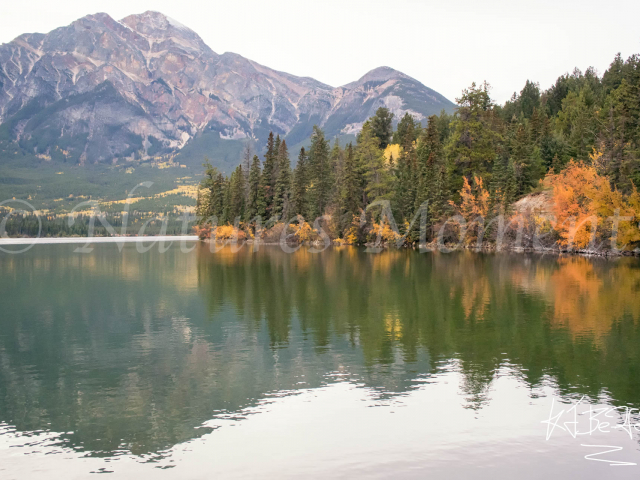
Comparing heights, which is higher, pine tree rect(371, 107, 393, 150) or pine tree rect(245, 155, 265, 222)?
pine tree rect(371, 107, 393, 150)

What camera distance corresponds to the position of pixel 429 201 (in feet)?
311

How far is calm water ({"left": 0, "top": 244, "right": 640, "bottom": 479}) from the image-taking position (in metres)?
11.5

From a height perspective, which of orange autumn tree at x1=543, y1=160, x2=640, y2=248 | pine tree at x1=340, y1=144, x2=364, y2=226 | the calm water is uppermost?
pine tree at x1=340, y1=144, x2=364, y2=226

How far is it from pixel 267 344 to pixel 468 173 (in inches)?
3306

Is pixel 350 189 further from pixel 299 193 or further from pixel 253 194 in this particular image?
pixel 253 194

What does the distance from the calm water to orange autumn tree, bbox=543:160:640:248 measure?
35.8 metres

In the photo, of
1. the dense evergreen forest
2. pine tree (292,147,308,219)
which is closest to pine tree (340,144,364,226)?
the dense evergreen forest

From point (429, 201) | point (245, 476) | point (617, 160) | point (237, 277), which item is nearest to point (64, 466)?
point (245, 476)

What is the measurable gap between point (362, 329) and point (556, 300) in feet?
46.3

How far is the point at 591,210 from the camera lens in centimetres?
6856

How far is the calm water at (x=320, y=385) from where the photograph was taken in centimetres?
1152

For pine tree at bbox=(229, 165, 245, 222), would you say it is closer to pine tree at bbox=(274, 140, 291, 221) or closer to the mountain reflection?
pine tree at bbox=(274, 140, 291, 221)

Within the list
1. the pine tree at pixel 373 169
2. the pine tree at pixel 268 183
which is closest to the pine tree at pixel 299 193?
the pine tree at pixel 268 183

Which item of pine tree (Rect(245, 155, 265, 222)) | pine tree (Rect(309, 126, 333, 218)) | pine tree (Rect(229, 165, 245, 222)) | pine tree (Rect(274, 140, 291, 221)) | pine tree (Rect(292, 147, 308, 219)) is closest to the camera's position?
pine tree (Rect(309, 126, 333, 218))
